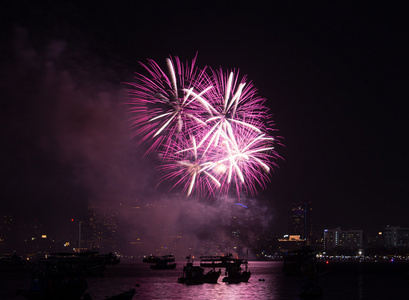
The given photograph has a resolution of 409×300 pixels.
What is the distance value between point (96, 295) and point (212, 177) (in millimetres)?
39018

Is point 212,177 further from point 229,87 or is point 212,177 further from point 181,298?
point 181,298

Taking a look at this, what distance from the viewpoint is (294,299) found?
93.6 m

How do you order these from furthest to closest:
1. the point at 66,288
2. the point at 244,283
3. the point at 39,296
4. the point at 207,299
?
the point at 244,283 → the point at 207,299 → the point at 66,288 → the point at 39,296

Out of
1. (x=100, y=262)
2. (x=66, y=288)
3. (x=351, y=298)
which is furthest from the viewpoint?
(x=100, y=262)

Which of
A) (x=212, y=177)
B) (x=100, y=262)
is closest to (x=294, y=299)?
(x=212, y=177)

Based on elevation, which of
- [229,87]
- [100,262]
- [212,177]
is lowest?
[100,262]

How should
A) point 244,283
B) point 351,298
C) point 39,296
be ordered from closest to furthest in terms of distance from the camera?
1. point 39,296
2. point 351,298
3. point 244,283

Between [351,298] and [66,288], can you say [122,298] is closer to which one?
[66,288]

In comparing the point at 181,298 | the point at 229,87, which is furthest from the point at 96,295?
the point at 229,87

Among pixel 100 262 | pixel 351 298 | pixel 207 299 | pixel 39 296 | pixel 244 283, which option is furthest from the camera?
pixel 100 262

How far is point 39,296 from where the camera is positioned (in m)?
72.9

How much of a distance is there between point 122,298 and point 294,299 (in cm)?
3413

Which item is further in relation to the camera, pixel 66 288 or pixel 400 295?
pixel 400 295

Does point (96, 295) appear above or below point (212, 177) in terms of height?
Answer: below
